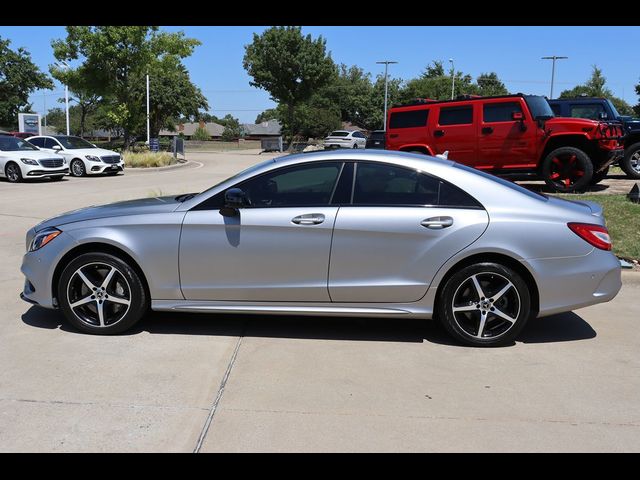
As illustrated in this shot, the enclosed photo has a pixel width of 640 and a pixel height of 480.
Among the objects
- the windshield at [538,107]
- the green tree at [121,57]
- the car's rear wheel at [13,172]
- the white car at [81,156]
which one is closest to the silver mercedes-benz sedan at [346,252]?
the windshield at [538,107]

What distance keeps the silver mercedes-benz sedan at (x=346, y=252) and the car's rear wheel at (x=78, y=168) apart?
53.3ft

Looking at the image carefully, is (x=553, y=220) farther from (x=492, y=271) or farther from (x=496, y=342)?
(x=496, y=342)

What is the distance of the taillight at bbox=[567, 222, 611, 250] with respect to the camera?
4559 millimetres

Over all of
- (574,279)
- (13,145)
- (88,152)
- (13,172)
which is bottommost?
(574,279)

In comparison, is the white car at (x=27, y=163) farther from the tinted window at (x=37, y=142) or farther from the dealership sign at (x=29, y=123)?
the dealership sign at (x=29, y=123)

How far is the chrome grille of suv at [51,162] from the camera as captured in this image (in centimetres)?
1798

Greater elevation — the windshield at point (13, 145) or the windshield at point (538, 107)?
the windshield at point (538, 107)

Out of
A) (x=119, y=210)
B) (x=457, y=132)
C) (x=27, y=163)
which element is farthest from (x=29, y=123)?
(x=119, y=210)

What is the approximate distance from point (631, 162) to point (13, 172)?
17666mm

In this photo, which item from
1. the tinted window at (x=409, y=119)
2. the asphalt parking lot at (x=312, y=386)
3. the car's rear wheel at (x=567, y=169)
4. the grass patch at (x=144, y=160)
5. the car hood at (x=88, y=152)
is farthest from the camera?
the grass patch at (x=144, y=160)

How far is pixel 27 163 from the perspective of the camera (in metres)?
17.8

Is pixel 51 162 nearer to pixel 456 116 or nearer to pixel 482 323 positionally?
pixel 456 116

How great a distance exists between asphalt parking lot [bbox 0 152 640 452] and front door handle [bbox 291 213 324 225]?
1.00m
